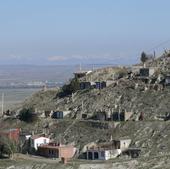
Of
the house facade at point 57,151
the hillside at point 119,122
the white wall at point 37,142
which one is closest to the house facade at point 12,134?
the hillside at point 119,122

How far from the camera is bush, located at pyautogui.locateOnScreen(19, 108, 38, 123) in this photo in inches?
3543

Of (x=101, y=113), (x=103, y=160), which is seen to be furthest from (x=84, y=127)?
(x=103, y=160)

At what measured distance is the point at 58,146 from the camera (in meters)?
79.6

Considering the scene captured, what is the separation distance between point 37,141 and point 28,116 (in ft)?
27.4

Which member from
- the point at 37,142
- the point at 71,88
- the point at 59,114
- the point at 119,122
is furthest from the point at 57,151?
the point at 71,88

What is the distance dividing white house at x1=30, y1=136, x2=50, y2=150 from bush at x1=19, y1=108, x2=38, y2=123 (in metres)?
6.87

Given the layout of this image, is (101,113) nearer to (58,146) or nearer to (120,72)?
(58,146)

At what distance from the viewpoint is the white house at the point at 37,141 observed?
82.3 metres

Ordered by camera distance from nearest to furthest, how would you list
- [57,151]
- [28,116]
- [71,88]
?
[57,151] → [28,116] → [71,88]

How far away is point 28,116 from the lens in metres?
90.3

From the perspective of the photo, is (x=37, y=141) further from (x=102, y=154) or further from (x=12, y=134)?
(x=102, y=154)

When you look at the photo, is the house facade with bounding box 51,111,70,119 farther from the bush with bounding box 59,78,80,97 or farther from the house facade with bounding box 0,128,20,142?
the bush with bounding box 59,78,80,97

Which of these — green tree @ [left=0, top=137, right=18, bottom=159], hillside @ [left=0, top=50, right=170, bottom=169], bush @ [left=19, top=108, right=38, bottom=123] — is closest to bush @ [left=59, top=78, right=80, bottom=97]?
hillside @ [left=0, top=50, right=170, bottom=169]

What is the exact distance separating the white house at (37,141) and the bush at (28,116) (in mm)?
6873
